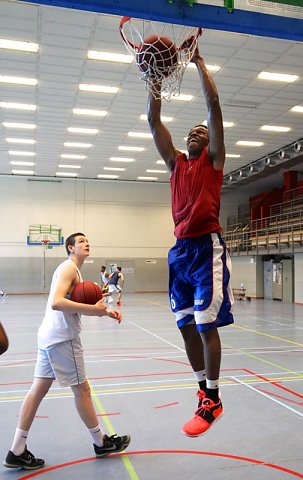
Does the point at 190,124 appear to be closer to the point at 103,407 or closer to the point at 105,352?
the point at 105,352

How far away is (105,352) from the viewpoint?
1035cm

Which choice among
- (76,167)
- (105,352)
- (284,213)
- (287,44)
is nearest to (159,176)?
(76,167)

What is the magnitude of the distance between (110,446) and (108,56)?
11.6 m

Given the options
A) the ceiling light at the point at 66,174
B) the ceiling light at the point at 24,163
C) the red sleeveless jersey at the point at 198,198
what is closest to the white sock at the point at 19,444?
the red sleeveless jersey at the point at 198,198

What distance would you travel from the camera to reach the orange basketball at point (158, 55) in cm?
394

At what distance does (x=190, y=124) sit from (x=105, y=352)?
40.6ft

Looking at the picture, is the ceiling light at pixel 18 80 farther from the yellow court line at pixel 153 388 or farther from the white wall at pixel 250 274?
the white wall at pixel 250 274

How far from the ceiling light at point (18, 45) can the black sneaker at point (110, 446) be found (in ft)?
37.2

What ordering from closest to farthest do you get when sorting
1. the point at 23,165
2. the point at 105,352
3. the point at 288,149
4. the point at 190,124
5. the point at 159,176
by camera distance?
the point at 105,352 < the point at 190,124 < the point at 288,149 < the point at 23,165 < the point at 159,176

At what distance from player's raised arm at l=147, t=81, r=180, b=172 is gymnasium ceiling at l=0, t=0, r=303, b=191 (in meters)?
1.12

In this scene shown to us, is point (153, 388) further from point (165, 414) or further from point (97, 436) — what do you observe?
point (97, 436)

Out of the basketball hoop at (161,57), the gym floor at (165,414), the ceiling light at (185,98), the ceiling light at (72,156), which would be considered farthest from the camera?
the ceiling light at (72,156)

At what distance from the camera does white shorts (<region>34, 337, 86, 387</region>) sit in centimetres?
461

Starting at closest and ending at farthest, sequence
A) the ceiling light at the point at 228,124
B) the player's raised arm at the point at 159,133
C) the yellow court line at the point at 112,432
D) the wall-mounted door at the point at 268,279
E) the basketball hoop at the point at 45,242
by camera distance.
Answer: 1. the player's raised arm at the point at 159,133
2. the yellow court line at the point at 112,432
3. the ceiling light at the point at 228,124
4. the wall-mounted door at the point at 268,279
5. the basketball hoop at the point at 45,242
